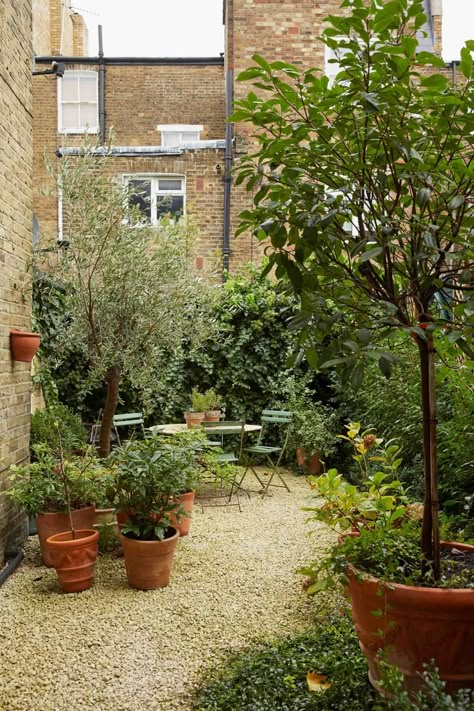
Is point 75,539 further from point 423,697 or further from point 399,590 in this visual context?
point 423,697

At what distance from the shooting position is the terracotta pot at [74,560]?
13.6 ft

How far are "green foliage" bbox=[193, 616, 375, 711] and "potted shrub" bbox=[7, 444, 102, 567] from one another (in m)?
1.95

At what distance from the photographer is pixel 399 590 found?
2293mm

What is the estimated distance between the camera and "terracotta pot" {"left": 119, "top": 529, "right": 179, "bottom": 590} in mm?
4180

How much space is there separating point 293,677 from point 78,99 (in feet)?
49.3

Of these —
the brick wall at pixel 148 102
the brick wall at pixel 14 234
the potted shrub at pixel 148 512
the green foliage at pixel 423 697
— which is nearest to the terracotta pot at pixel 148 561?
the potted shrub at pixel 148 512

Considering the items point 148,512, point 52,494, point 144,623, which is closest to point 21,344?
point 52,494

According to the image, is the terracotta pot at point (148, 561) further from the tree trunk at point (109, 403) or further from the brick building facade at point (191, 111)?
the brick building facade at point (191, 111)

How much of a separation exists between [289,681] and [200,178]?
9891 millimetres

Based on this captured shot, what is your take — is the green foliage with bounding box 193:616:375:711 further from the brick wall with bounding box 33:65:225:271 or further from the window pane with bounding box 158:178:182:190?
the brick wall with bounding box 33:65:225:271

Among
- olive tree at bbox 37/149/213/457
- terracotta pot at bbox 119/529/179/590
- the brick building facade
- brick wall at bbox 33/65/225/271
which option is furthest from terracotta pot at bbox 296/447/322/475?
brick wall at bbox 33/65/225/271

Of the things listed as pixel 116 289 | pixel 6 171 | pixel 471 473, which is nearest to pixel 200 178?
pixel 116 289

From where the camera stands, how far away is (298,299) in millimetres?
2410

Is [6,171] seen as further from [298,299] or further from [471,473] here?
[471,473]
